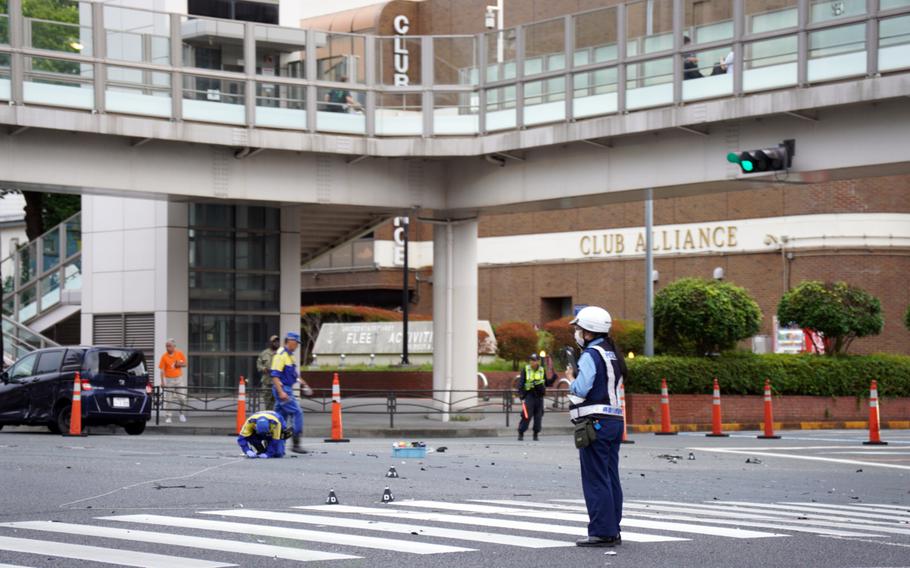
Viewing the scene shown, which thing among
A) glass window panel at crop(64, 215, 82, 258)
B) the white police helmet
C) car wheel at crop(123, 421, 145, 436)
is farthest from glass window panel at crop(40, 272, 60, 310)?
the white police helmet

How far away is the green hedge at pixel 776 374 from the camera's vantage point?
33.2 meters

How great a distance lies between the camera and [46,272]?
45.8m

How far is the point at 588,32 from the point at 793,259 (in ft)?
84.9

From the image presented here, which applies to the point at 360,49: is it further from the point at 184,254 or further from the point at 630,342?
the point at 630,342

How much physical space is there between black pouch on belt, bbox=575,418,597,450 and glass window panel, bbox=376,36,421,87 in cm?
2284

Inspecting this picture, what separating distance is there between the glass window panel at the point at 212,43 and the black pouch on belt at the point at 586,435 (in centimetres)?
2192

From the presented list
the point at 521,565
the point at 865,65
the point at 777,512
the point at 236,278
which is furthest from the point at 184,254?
the point at 521,565

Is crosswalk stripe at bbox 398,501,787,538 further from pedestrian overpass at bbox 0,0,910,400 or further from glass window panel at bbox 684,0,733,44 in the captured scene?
glass window panel at bbox 684,0,733,44

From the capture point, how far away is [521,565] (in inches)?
373

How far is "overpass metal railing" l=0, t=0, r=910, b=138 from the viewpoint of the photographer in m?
26.7

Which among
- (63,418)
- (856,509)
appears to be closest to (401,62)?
(63,418)

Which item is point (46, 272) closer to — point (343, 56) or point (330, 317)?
point (330, 317)

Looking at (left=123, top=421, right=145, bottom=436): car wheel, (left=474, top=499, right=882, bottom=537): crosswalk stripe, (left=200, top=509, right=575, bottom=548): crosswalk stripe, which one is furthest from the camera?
(left=123, top=421, right=145, bottom=436): car wheel

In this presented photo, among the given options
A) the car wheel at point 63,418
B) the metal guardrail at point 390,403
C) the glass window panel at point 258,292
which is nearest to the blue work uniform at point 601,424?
the car wheel at point 63,418
